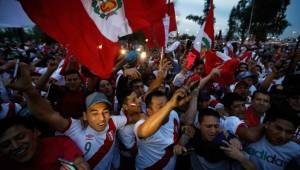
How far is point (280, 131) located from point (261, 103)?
4.63 feet

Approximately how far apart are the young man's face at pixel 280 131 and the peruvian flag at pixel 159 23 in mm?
2684

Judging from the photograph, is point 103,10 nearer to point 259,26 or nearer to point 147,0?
point 147,0

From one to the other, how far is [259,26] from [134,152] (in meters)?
47.3

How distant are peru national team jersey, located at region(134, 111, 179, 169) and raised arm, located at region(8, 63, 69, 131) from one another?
93 centimetres

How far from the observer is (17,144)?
2.29m

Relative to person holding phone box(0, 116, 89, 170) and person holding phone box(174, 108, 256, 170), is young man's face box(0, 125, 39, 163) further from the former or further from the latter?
person holding phone box(174, 108, 256, 170)

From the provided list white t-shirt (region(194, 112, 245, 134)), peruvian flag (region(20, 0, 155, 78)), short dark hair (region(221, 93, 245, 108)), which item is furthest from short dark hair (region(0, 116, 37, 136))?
short dark hair (region(221, 93, 245, 108))

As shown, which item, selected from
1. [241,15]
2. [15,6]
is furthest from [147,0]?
[241,15]

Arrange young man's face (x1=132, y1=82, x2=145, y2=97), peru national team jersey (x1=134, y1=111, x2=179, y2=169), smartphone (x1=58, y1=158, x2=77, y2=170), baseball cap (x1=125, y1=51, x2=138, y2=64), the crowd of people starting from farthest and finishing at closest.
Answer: baseball cap (x1=125, y1=51, x2=138, y2=64) < young man's face (x1=132, y1=82, x2=145, y2=97) < peru national team jersey (x1=134, y1=111, x2=179, y2=169) < the crowd of people < smartphone (x1=58, y1=158, x2=77, y2=170)

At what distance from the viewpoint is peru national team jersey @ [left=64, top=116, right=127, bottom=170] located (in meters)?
2.86

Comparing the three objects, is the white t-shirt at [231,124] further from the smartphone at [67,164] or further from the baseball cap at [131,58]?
the baseball cap at [131,58]

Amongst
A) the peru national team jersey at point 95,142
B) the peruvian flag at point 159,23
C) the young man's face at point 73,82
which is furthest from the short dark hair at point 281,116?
the young man's face at point 73,82

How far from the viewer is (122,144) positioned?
3.32 meters

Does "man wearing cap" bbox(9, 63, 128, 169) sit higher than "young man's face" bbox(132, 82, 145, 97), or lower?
lower
